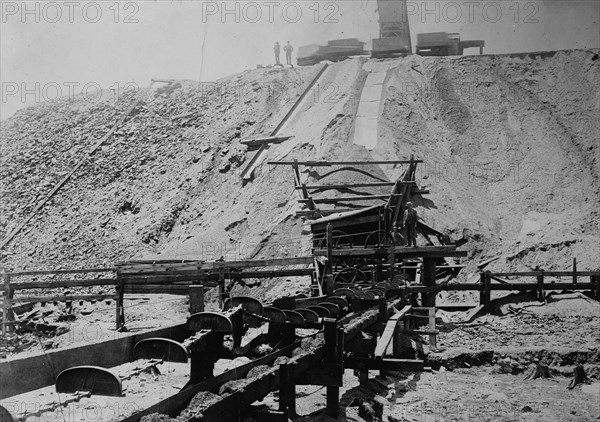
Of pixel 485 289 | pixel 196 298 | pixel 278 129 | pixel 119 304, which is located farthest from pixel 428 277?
pixel 278 129

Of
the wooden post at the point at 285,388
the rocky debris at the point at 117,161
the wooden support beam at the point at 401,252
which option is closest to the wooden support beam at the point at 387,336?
the wooden post at the point at 285,388

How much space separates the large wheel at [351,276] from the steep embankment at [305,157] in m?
4.01

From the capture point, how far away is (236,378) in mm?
4648

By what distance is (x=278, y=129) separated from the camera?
28.4m

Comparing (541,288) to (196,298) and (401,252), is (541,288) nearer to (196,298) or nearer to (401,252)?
(401,252)

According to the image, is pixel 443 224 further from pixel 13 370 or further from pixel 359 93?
pixel 13 370

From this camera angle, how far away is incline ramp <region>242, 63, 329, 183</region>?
2514 centimetres

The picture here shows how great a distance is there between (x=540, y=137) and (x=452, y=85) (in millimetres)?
5529

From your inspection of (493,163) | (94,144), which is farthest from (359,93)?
(94,144)

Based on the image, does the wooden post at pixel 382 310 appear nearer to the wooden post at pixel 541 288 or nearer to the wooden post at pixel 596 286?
the wooden post at pixel 541 288

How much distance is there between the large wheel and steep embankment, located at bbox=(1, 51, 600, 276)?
158 inches

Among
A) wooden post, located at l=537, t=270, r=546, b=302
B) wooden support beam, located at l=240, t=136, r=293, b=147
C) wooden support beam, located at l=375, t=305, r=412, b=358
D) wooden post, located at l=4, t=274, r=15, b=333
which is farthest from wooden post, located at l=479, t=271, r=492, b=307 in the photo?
wooden support beam, located at l=240, t=136, r=293, b=147

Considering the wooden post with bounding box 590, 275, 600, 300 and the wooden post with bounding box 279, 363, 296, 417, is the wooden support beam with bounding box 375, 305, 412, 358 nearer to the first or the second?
the wooden post with bounding box 279, 363, 296, 417

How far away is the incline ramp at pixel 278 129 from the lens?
82.5 feet
